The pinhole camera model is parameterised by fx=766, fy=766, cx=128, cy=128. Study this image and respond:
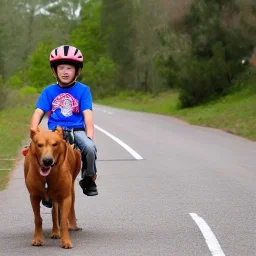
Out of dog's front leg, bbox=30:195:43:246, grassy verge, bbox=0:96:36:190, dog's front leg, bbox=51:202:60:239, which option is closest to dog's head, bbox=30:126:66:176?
dog's front leg, bbox=30:195:43:246

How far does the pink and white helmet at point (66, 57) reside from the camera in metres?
8.30

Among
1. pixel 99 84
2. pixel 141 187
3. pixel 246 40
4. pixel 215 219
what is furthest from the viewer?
pixel 99 84

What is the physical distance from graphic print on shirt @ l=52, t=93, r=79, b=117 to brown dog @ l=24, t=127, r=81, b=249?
58 centimetres

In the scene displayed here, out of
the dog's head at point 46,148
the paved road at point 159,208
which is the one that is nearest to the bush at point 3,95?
the paved road at point 159,208

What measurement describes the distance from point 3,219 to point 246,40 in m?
30.9

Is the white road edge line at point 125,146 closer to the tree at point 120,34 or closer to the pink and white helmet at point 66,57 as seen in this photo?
the pink and white helmet at point 66,57

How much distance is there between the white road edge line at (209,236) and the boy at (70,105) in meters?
1.42

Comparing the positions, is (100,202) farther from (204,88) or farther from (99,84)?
(99,84)

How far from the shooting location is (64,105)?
8328mm

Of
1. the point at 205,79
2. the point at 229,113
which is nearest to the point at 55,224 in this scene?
the point at 229,113

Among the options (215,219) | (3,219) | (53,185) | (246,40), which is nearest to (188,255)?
(53,185)

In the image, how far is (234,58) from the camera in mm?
40656

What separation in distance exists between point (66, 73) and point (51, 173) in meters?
1.37

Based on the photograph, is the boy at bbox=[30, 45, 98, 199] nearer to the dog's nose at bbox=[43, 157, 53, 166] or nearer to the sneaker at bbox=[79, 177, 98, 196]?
the sneaker at bbox=[79, 177, 98, 196]
